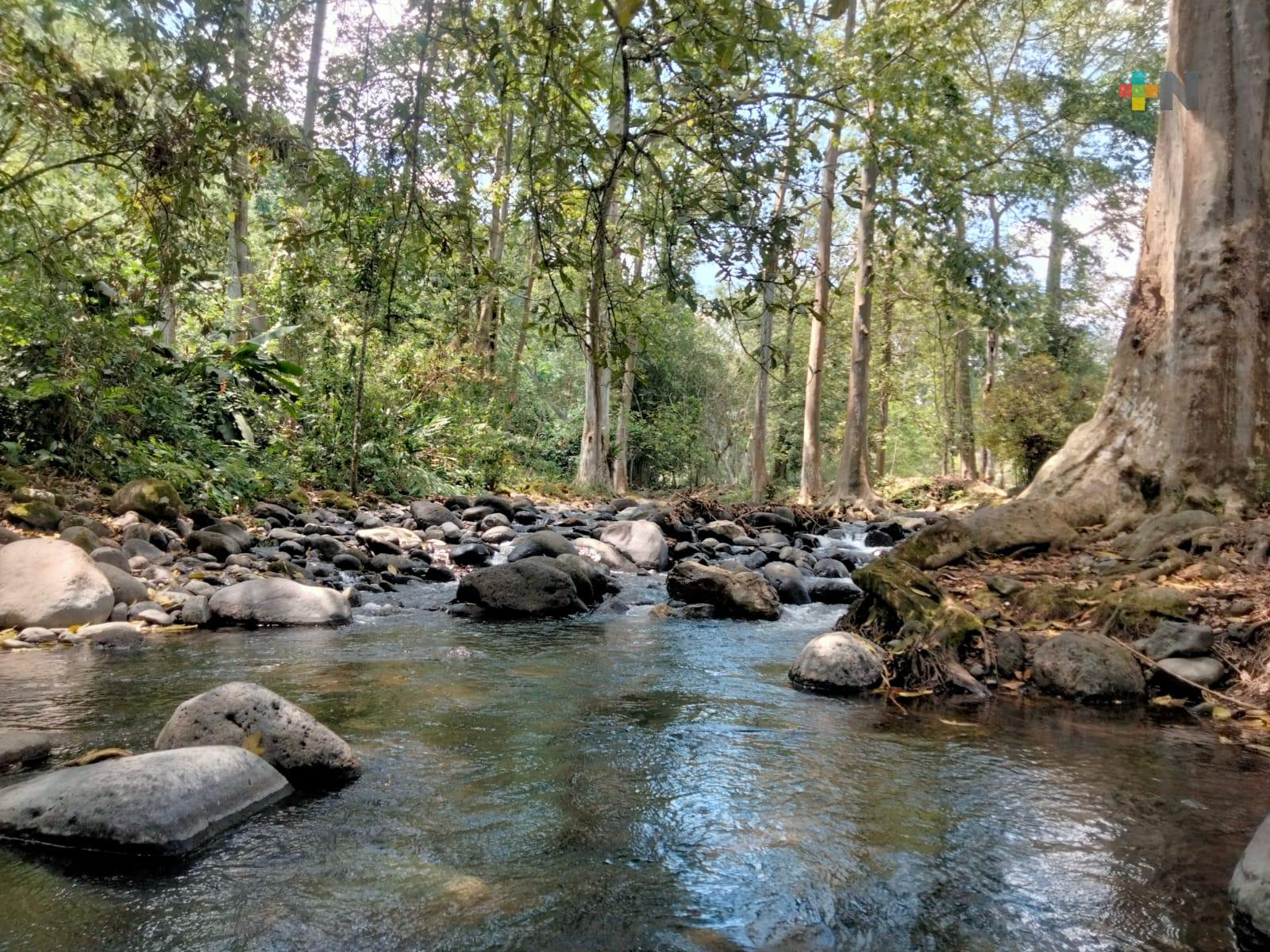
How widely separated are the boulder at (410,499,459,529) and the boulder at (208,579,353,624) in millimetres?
5105

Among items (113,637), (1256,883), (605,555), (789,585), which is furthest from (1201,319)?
(113,637)

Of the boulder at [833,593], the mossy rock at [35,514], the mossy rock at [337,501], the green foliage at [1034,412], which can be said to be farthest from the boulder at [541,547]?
the green foliage at [1034,412]

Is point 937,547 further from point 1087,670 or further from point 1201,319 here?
point 1201,319

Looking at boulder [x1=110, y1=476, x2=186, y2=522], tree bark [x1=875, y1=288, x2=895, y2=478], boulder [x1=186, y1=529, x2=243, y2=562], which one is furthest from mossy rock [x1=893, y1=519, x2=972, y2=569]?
tree bark [x1=875, y1=288, x2=895, y2=478]

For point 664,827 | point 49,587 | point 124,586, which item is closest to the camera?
point 664,827

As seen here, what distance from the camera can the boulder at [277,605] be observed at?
6.99 metres

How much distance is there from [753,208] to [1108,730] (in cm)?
354

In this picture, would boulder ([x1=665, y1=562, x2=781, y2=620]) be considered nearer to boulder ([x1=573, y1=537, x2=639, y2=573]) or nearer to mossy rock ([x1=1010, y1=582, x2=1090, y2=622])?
boulder ([x1=573, y1=537, x2=639, y2=573])

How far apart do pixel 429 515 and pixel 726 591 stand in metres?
6.13

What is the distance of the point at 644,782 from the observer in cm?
371

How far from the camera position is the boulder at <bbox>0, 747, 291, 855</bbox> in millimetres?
2867

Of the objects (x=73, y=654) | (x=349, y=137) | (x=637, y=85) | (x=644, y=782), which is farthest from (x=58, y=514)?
(x=637, y=85)

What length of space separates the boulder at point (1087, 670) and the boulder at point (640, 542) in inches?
246

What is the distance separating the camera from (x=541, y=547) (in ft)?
33.2
